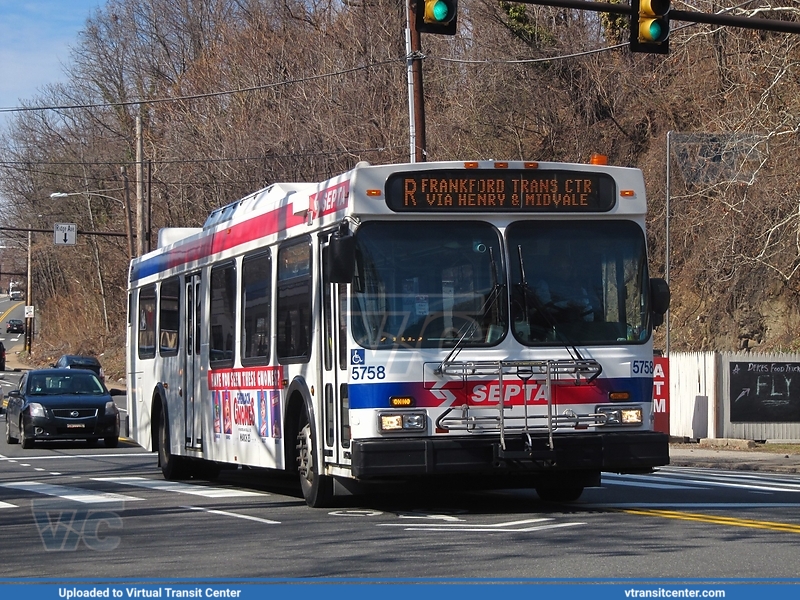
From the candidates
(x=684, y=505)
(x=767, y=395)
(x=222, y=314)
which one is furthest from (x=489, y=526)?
(x=767, y=395)

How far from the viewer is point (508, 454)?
476 inches

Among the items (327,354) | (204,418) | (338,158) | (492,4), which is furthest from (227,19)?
(327,354)

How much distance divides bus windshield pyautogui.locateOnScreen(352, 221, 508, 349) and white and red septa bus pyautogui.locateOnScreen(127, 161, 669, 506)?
0.01 m

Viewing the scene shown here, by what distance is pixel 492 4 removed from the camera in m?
41.4

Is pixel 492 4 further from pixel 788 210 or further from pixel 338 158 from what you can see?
pixel 788 210

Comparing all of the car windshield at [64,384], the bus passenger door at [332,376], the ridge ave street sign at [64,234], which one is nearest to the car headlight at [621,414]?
the bus passenger door at [332,376]

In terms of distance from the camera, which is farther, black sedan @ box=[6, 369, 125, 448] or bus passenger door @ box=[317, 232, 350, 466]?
black sedan @ box=[6, 369, 125, 448]

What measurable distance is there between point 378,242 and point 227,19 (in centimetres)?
5191

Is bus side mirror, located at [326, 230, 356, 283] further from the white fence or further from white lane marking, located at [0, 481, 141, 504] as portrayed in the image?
the white fence

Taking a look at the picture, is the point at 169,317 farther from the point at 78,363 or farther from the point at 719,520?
the point at 78,363

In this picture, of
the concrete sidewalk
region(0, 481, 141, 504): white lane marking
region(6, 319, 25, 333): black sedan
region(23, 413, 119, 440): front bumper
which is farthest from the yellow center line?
region(6, 319, 25, 333): black sedan

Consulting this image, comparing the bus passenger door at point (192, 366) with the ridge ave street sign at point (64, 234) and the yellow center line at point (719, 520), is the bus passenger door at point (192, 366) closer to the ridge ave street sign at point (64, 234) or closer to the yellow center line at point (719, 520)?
the yellow center line at point (719, 520)

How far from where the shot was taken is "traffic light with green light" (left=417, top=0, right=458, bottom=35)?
16.0 m

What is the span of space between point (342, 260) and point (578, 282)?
2241 millimetres
